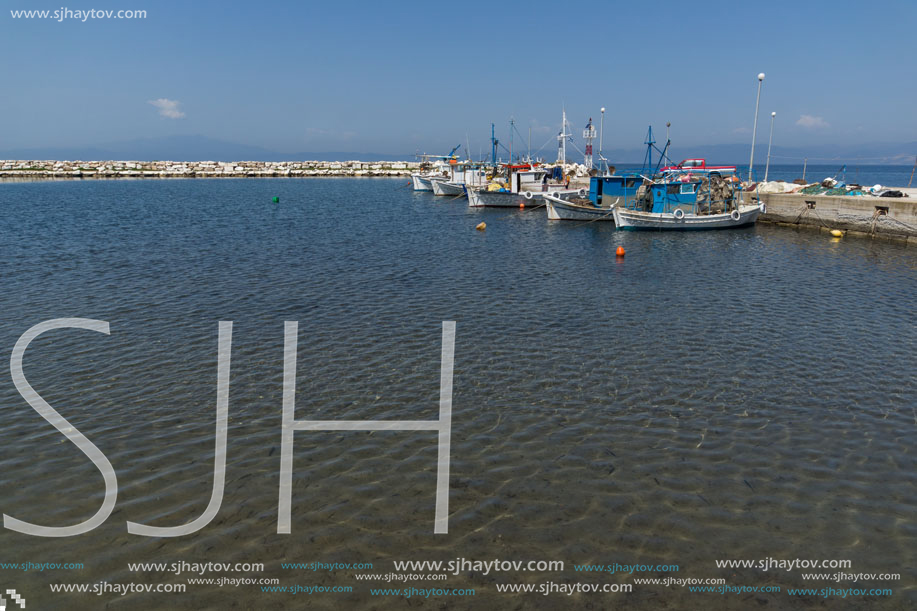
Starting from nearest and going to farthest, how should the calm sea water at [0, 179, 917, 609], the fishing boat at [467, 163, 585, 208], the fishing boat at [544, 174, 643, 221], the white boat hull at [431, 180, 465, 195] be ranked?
the calm sea water at [0, 179, 917, 609] < the fishing boat at [544, 174, 643, 221] < the fishing boat at [467, 163, 585, 208] < the white boat hull at [431, 180, 465, 195]

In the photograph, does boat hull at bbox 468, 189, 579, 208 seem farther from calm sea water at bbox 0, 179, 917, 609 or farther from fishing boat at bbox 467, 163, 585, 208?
calm sea water at bbox 0, 179, 917, 609

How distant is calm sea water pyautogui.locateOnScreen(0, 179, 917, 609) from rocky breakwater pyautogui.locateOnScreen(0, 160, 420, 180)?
11375 cm

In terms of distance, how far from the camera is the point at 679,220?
36.7m

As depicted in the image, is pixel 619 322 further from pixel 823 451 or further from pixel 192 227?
pixel 192 227

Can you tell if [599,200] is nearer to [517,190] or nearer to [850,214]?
[517,190]

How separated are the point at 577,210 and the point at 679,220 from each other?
8470 mm

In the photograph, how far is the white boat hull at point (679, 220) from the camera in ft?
120

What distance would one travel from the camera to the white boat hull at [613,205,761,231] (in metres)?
36.7

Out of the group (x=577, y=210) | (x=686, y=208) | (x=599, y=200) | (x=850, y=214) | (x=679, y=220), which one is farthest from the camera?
(x=599, y=200)

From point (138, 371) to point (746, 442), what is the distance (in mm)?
12228

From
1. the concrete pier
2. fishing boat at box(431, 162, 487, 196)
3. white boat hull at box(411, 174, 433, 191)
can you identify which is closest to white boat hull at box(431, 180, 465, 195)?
fishing boat at box(431, 162, 487, 196)

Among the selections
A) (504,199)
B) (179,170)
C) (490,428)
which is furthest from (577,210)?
(179,170)

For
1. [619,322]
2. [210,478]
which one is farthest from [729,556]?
[619,322]

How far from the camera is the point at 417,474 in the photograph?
861 centimetres
